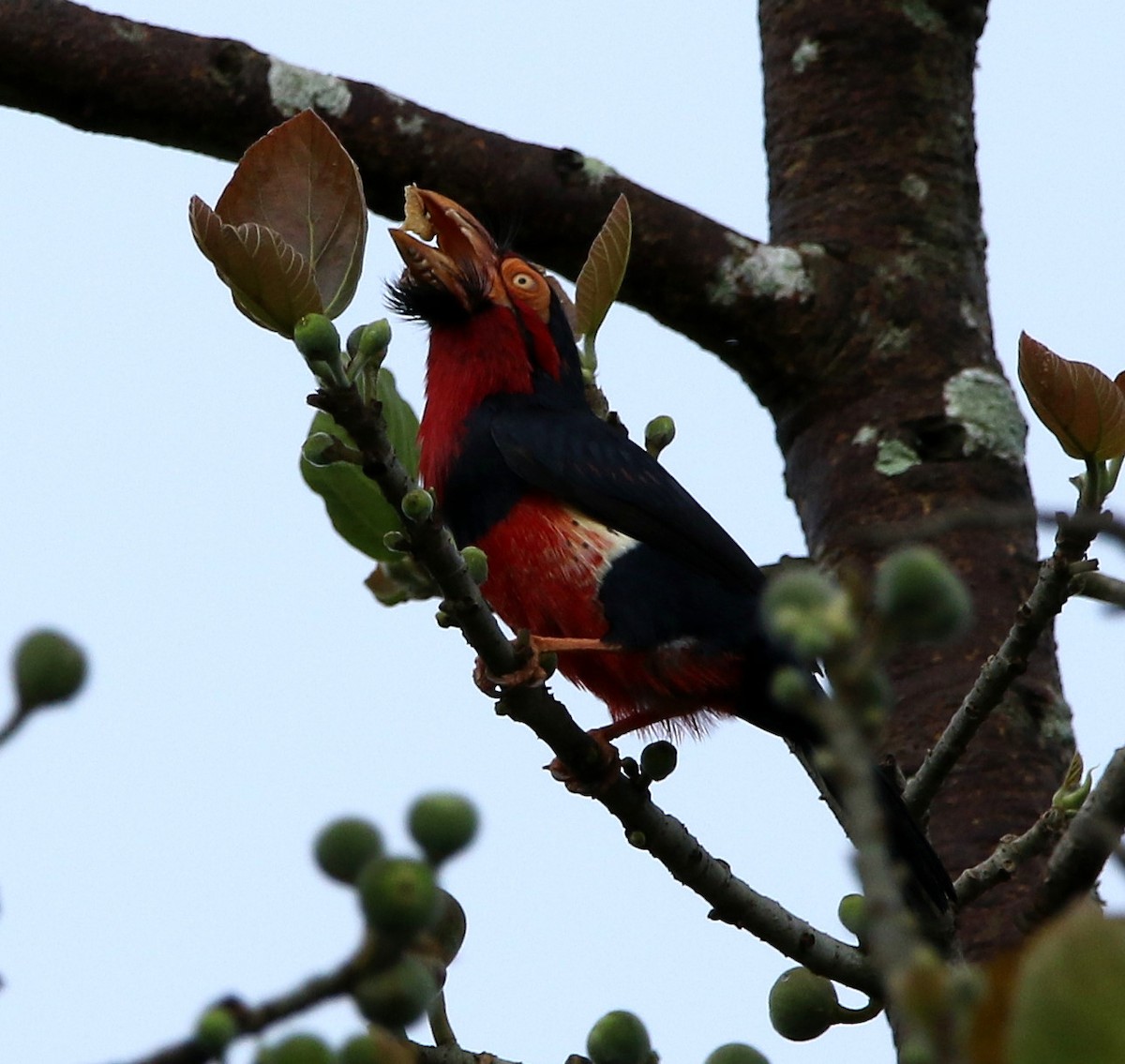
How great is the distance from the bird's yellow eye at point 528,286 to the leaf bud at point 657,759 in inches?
57.9

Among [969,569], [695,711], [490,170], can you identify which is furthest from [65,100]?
[969,569]

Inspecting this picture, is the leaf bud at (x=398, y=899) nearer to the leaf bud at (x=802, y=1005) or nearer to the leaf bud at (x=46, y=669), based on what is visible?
the leaf bud at (x=46, y=669)

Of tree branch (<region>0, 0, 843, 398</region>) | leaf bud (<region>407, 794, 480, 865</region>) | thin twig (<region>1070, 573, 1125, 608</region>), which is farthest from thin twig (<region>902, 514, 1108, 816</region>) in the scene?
leaf bud (<region>407, 794, 480, 865</region>)

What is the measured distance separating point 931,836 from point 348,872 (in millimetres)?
2231

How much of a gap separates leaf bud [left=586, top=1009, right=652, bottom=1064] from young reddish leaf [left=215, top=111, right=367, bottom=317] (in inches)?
36.6

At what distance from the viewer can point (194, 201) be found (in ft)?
6.54

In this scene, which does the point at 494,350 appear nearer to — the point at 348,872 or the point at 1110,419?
the point at 1110,419

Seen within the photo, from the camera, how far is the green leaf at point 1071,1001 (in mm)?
677

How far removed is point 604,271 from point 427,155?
809mm

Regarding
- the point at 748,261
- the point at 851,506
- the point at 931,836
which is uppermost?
the point at 748,261

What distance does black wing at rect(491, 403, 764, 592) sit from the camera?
3338 millimetres

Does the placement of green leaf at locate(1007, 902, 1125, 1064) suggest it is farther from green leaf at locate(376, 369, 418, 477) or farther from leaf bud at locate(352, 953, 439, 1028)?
green leaf at locate(376, 369, 418, 477)

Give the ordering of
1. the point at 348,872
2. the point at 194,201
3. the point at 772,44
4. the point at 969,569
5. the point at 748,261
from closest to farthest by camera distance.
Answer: the point at 348,872 < the point at 194,201 < the point at 969,569 < the point at 748,261 < the point at 772,44

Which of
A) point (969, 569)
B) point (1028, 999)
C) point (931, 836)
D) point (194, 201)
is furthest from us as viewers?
point (969, 569)
